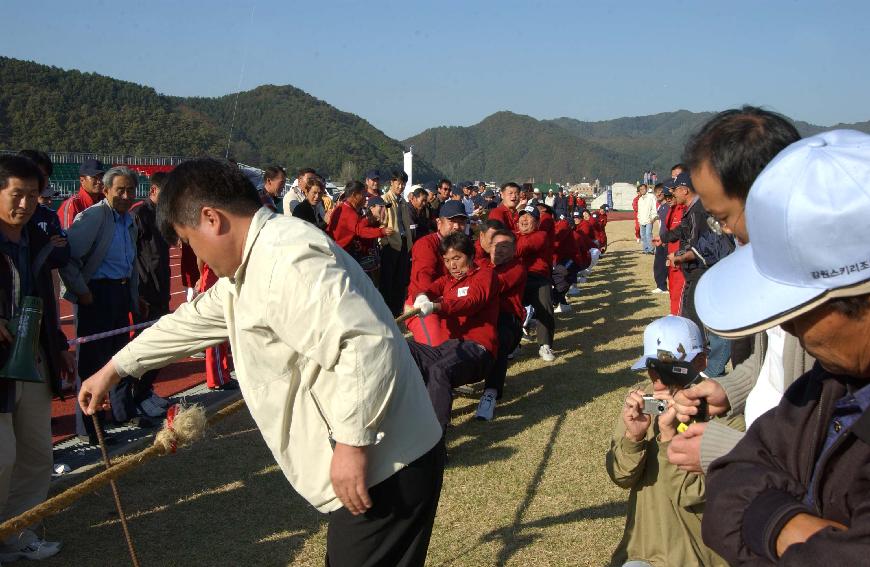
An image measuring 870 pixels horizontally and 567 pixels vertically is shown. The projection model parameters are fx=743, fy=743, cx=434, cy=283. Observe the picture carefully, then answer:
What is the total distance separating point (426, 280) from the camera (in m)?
6.95

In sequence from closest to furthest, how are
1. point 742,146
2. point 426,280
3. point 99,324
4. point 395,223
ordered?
point 742,146, point 99,324, point 426,280, point 395,223

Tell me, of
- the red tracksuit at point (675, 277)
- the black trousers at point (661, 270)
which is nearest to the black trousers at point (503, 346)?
the red tracksuit at point (675, 277)

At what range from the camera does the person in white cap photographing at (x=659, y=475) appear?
2811 mm

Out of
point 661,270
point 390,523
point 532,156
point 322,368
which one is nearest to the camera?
point 322,368

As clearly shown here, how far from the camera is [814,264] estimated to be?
1.12 meters

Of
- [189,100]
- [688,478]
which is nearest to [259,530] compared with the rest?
[688,478]

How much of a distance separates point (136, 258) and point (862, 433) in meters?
5.97

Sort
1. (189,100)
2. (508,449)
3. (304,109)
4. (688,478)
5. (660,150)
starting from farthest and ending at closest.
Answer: (660,150)
(304,109)
(189,100)
(508,449)
(688,478)

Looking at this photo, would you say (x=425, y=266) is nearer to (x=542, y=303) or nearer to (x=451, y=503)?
(x=542, y=303)

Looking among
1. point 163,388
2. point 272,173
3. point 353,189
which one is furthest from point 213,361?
point 353,189

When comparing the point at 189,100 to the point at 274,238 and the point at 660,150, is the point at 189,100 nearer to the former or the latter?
the point at 274,238

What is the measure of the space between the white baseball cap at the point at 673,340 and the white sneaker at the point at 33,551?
10.8 feet

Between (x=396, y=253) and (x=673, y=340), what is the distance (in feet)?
26.2

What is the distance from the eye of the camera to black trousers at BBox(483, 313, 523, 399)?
683 centimetres
